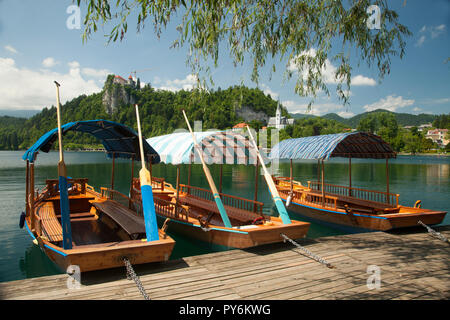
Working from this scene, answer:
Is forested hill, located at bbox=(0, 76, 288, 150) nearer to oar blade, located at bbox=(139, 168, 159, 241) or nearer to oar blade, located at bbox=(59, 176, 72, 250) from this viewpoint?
oar blade, located at bbox=(139, 168, 159, 241)

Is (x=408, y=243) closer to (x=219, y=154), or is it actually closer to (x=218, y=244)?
(x=218, y=244)

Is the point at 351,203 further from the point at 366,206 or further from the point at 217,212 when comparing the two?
the point at 217,212

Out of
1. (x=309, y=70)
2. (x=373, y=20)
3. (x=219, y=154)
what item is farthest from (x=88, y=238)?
(x=373, y=20)

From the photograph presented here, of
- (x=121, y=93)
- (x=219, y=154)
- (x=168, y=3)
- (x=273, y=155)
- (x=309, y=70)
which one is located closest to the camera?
(x=168, y=3)

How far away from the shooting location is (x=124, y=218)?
7434 millimetres

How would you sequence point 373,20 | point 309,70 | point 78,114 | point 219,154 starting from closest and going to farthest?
point 373,20
point 309,70
point 219,154
point 78,114

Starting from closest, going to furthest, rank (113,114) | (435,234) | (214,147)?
1. (435,234)
2. (214,147)
3. (113,114)

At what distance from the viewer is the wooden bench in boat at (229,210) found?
7770 millimetres

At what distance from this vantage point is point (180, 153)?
29.8 feet

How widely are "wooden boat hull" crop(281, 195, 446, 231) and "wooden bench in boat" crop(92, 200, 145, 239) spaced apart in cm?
651

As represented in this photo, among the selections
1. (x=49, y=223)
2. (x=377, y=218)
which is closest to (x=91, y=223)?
(x=49, y=223)

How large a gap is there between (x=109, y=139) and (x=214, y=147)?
368 cm

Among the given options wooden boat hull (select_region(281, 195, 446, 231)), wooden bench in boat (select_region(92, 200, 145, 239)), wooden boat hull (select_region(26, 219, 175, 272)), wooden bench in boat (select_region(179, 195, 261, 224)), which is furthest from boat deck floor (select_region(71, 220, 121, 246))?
wooden boat hull (select_region(281, 195, 446, 231))
